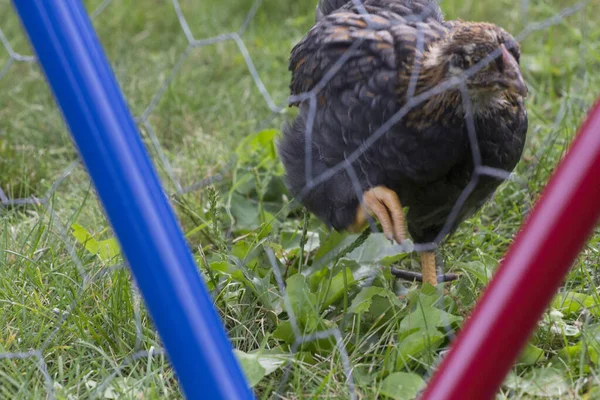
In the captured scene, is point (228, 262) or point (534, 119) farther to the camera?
point (534, 119)

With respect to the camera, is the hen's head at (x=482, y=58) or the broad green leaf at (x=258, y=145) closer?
the hen's head at (x=482, y=58)

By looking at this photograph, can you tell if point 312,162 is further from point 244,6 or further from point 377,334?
point 244,6

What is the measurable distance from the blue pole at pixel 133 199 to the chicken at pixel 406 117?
1.48 ft

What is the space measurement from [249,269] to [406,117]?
395mm

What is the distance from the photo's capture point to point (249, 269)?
1380 mm

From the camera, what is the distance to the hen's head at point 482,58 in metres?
1.12

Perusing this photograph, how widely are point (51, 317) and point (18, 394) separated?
178 millimetres

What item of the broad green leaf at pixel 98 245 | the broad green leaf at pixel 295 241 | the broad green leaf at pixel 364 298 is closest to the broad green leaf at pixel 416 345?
the broad green leaf at pixel 364 298

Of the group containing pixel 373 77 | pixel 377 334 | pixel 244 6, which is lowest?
pixel 377 334

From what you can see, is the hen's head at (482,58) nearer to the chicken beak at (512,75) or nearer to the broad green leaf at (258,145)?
the chicken beak at (512,75)

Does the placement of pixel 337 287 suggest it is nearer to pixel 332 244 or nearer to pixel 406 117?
pixel 332 244

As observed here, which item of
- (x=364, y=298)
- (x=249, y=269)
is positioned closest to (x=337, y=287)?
(x=364, y=298)

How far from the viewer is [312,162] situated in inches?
55.0

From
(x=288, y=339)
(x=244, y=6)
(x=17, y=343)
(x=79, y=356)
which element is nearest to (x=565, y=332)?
(x=288, y=339)
